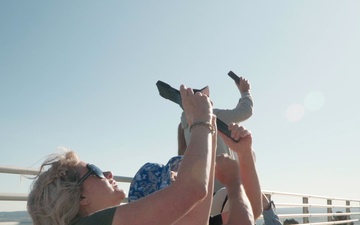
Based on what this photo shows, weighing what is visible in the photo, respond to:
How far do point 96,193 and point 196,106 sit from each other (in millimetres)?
A: 643

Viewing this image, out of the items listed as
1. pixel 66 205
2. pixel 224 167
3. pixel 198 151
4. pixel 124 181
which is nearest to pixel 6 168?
pixel 124 181

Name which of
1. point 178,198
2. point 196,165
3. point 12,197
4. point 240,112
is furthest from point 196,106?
point 12,197

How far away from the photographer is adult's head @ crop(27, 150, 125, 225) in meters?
1.70

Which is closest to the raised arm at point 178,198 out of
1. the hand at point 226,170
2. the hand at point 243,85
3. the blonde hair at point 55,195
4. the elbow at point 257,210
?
the blonde hair at point 55,195

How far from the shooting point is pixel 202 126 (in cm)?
170

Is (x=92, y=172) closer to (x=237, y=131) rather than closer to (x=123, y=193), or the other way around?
(x=123, y=193)

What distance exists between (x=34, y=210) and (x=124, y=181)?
197 centimetres

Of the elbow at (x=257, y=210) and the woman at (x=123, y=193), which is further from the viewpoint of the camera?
the elbow at (x=257, y=210)

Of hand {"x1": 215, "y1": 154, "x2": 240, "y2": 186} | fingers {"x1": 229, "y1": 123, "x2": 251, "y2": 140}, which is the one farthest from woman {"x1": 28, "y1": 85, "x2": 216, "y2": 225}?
fingers {"x1": 229, "y1": 123, "x2": 251, "y2": 140}

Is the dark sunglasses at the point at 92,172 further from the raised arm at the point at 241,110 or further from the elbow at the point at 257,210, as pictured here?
the raised arm at the point at 241,110

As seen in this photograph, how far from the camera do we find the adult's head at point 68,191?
5.59 feet

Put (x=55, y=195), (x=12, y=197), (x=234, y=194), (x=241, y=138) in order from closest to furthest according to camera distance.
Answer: (x=55, y=195), (x=234, y=194), (x=241, y=138), (x=12, y=197)

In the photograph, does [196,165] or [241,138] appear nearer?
[196,165]

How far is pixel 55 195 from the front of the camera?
1739mm
